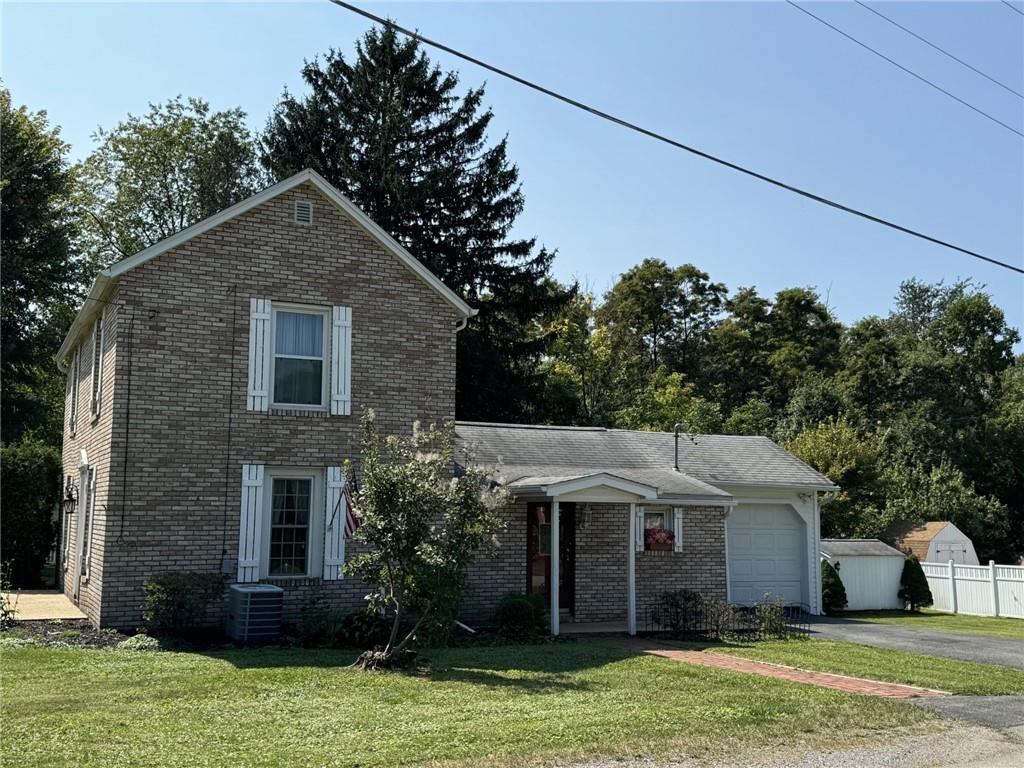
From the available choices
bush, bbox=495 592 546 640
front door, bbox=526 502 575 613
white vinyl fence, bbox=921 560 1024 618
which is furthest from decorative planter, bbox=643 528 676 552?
white vinyl fence, bbox=921 560 1024 618

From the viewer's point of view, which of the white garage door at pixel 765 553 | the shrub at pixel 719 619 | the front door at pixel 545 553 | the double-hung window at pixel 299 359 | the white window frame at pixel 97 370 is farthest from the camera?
the white garage door at pixel 765 553

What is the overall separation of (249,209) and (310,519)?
5296 mm

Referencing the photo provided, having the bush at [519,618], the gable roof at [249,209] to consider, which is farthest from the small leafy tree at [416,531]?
the gable roof at [249,209]

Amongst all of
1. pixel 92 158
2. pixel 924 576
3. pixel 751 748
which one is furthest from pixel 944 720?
pixel 92 158

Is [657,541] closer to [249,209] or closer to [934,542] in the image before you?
[249,209]

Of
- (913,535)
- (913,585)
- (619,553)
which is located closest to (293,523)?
(619,553)

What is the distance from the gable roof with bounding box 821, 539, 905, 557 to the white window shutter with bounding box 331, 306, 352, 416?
1373cm

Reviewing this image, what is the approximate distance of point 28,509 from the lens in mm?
22359

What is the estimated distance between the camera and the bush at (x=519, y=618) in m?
15.1

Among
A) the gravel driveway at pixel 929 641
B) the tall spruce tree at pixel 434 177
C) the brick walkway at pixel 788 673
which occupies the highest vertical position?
the tall spruce tree at pixel 434 177

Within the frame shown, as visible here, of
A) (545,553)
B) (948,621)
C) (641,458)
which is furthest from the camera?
(948,621)

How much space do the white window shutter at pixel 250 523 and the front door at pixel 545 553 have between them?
5250 millimetres

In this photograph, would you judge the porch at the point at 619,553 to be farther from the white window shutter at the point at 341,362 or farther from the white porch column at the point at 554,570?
the white window shutter at the point at 341,362

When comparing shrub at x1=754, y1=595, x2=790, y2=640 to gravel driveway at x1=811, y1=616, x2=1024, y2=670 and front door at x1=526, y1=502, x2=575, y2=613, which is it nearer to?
gravel driveway at x1=811, y1=616, x2=1024, y2=670
